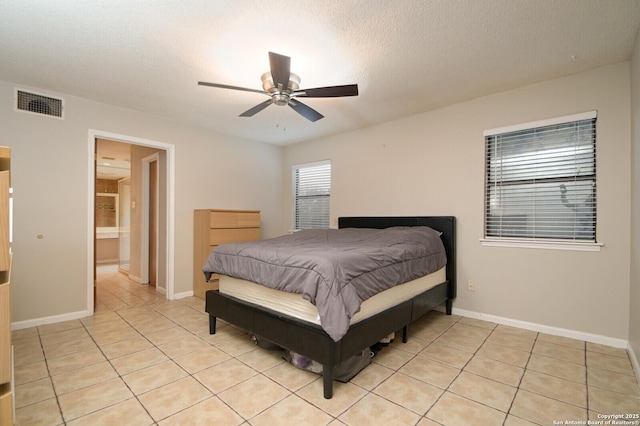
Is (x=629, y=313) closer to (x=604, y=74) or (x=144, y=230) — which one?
(x=604, y=74)

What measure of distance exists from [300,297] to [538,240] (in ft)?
8.15

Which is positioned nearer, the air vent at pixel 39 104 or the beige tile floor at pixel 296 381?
the beige tile floor at pixel 296 381

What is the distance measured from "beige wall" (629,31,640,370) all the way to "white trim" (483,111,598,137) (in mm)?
292

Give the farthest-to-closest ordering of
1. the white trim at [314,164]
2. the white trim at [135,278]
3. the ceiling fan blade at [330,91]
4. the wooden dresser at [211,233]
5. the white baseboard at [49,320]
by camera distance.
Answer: the white trim at [135,278] → the white trim at [314,164] → the wooden dresser at [211,233] → the white baseboard at [49,320] → the ceiling fan blade at [330,91]

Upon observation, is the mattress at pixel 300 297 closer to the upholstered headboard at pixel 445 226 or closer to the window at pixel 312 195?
the upholstered headboard at pixel 445 226

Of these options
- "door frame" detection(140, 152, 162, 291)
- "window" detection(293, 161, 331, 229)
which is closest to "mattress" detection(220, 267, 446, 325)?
"window" detection(293, 161, 331, 229)

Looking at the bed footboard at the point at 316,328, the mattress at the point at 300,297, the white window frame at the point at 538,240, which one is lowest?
the bed footboard at the point at 316,328

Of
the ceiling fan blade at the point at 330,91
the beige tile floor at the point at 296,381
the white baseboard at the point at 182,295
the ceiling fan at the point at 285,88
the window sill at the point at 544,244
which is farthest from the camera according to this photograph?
the white baseboard at the point at 182,295

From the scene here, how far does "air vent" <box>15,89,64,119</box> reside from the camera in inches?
119

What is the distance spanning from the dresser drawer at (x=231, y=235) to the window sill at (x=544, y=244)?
3099 mm

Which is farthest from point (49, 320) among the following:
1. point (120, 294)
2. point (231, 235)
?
point (231, 235)

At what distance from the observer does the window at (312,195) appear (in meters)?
4.98

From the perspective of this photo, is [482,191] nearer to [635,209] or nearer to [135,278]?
[635,209]

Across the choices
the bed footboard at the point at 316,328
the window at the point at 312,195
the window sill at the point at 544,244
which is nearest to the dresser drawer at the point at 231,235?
the window at the point at 312,195
